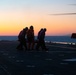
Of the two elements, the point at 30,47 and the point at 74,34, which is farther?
the point at 74,34

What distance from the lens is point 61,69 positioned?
1483 cm

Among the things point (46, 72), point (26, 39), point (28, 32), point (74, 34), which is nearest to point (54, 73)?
point (46, 72)

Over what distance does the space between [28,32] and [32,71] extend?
15.2 m

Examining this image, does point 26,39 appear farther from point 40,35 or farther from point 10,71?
point 10,71

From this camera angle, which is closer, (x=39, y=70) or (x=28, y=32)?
(x=39, y=70)

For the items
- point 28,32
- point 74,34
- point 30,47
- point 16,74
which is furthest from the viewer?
point 74,34

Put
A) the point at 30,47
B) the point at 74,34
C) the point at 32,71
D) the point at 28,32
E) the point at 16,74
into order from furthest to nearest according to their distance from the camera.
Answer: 1. the point at 74,34
2. the point at 30,47
3. the point at 28,32
4. the point at 32,71
5. the point at 16,74

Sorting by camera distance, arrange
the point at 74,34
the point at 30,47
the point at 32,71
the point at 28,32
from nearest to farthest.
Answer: the point at 32,71
the point at 28,32
the point at 30,47
the point at 74,34

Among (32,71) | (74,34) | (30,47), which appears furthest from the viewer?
(74,34)

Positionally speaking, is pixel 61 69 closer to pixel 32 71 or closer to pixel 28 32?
pixel 32 71

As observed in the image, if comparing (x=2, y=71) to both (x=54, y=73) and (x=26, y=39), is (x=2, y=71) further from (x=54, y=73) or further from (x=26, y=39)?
(x=26, y=39)

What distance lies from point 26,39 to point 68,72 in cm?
1790

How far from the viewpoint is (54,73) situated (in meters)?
13.6

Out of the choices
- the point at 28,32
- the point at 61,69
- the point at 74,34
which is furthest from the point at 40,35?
the point at 61,69
